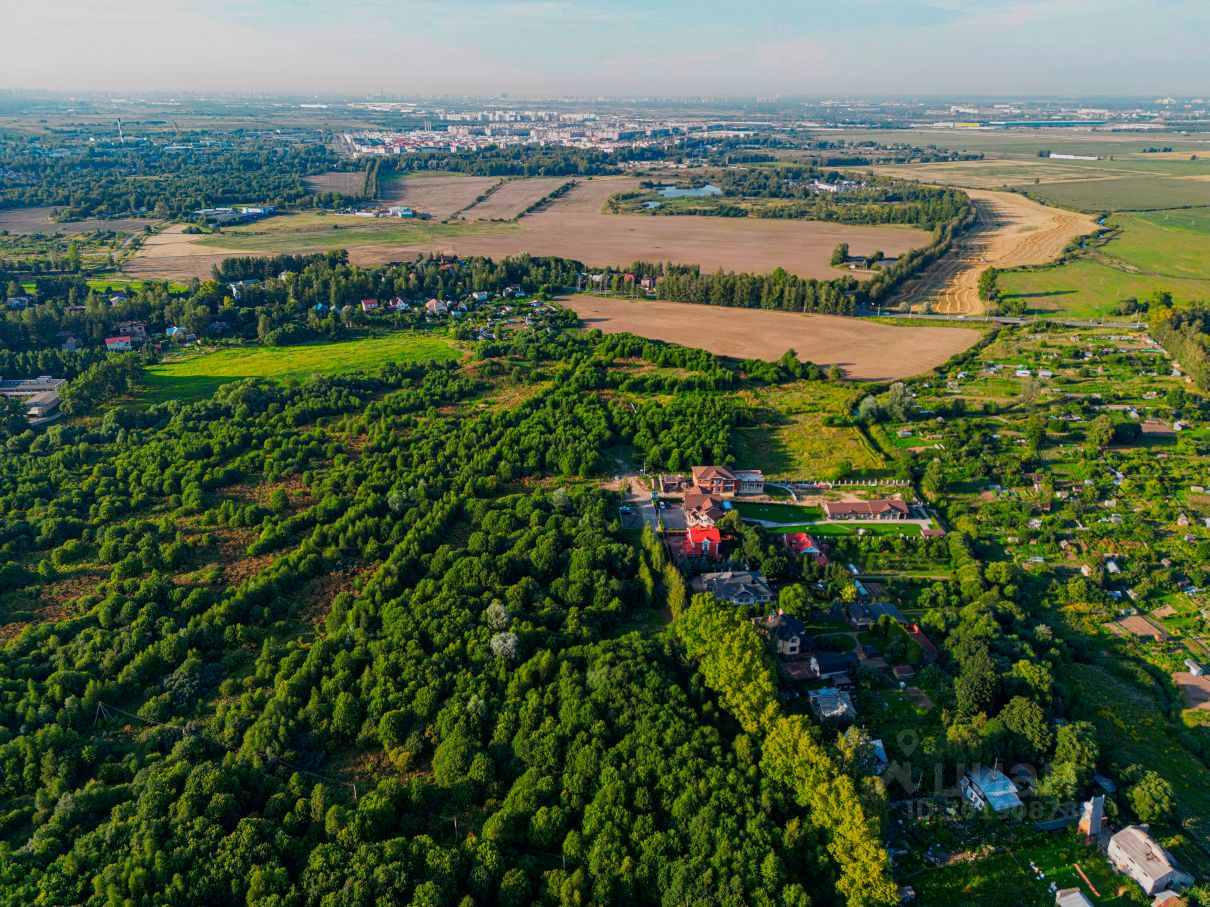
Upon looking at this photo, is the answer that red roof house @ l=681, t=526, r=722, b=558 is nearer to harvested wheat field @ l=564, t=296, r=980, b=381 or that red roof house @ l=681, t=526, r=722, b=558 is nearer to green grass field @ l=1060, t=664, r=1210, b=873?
green grass field @ l=1060, t=664, r=1210, b=873

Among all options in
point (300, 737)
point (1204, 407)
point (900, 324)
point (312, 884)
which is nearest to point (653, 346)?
point (900, 324)

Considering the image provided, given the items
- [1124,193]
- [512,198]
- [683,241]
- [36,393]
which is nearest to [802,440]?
[36,393]

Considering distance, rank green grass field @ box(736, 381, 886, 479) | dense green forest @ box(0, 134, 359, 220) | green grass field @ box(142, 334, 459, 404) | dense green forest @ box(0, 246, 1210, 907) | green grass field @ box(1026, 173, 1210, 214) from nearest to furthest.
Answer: dense green forest @ box(0, 246, 1210, 907) < green grass field @ box(736, 381, 886, 479) < green grass field @ box(142, 334, 459, 404) < dense green forest @ box(0, 134, 359, 220) < green grass field @ box(1026, 173, 1210, 214)

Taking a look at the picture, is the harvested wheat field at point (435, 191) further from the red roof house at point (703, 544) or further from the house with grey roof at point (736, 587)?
the house with grey roof at point (736, 587)

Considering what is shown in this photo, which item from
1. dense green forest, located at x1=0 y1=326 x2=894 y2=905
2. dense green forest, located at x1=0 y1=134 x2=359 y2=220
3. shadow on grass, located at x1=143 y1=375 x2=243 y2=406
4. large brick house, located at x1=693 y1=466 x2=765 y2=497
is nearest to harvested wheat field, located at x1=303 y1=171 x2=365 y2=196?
dense green forest, located at x1=0 y1=134 x2=359 y2=220

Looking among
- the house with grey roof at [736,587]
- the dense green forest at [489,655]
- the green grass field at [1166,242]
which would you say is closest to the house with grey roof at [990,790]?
the dense green forest at [489,655]

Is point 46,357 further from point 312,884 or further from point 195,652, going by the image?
point 312,884
